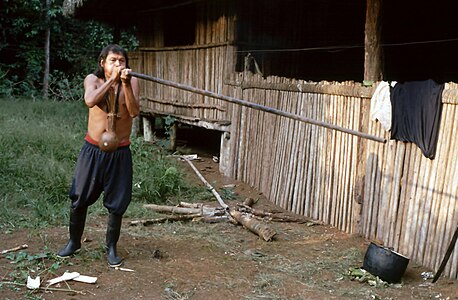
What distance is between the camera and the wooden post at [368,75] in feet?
18.0

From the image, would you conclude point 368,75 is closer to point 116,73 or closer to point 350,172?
point 350,172

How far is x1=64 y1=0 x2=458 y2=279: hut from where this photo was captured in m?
4.82

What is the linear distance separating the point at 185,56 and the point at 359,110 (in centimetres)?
509

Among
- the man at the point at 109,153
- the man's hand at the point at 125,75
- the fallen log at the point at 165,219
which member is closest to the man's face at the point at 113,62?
the man at the point at 109,153

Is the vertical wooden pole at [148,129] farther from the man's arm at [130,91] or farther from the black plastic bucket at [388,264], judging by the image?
the black plastic bucket at [388,264]

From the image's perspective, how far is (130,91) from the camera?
14.1ft

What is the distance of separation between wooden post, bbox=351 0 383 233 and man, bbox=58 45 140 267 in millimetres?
2473

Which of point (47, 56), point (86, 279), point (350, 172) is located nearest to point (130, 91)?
point (86, 279)

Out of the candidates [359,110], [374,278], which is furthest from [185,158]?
[374,278]

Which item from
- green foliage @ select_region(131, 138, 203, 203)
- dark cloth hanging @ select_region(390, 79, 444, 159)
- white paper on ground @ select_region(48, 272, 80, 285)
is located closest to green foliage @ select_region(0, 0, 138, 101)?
green foliage @ select_region(131, 138, 203, 203)

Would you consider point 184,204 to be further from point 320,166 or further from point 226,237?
point 320,166

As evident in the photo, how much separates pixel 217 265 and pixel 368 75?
2.77 metres

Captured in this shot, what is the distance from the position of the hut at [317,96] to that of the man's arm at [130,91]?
1.77 meters

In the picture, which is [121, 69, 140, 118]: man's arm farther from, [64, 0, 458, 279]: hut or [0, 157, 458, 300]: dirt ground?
[64, 0, 458, 279]: hut
